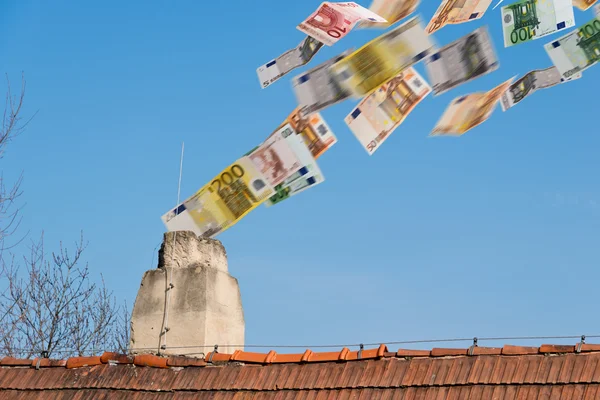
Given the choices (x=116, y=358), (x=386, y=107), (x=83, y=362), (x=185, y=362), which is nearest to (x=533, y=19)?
(x=386, y=107)

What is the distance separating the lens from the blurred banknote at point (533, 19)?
9.84m

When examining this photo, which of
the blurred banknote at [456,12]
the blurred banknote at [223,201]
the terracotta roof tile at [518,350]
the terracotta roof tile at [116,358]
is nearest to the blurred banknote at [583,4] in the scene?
the blurred banknote at [456,12]

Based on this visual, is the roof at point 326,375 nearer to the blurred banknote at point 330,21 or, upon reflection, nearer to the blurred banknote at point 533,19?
the blurred banknote at point 330,21

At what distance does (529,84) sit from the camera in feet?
33.2

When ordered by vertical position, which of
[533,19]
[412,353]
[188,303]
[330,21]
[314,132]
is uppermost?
[330,21]

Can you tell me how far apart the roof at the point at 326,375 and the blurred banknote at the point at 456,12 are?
12.1ft

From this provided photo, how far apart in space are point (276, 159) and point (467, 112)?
1.93 meters

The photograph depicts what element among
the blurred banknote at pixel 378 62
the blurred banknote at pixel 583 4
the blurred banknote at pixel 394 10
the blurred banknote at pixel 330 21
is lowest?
the blurred banknote at pixel 583 4

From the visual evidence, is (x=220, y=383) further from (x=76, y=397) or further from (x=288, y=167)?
(x=288, y=167)

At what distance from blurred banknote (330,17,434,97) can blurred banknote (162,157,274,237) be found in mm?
1286

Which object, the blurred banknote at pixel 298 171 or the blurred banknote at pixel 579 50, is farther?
the blurred banknote at pixel 298 171

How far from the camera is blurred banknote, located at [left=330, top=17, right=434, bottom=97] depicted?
1020 cm

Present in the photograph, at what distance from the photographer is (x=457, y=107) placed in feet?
33.6

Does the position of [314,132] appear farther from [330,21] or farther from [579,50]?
[579,50]
